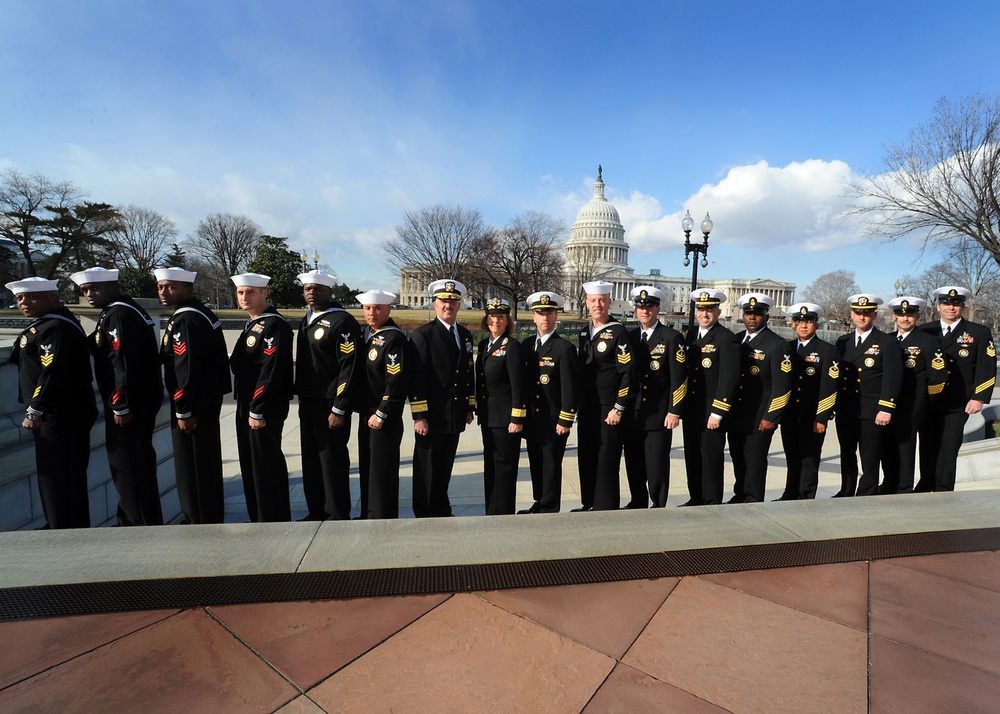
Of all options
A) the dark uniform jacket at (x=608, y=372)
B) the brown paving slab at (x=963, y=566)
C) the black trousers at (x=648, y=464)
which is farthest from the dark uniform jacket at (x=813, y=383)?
the brown paving slab at (x=963, y=566)

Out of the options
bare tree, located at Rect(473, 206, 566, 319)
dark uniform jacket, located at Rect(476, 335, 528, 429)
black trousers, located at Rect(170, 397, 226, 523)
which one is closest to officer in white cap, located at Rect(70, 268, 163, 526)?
black trousers, located at Rect(170, 397, 226, 523)

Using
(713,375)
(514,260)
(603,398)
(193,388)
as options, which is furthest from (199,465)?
(514,260)

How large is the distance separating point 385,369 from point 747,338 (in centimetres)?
352

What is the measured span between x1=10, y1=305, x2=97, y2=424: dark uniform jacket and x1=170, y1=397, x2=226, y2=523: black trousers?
69 centimetres

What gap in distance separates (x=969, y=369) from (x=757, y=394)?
235cm

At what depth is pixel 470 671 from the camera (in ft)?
7.19

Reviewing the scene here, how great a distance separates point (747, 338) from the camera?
5168 mm

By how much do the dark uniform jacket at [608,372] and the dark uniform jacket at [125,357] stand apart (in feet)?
11.8

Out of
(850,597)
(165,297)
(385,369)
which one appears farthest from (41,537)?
(850,597)

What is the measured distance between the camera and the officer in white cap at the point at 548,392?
450 centimetres

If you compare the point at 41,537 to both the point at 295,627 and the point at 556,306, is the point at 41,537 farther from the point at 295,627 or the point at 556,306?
the point at 556,306

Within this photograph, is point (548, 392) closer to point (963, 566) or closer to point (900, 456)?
point (963, 566)

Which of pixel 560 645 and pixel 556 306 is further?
pixel 556 306

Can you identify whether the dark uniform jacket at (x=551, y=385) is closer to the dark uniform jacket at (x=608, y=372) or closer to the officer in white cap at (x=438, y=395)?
the dark uniform jacket at (x=608, y=372)
